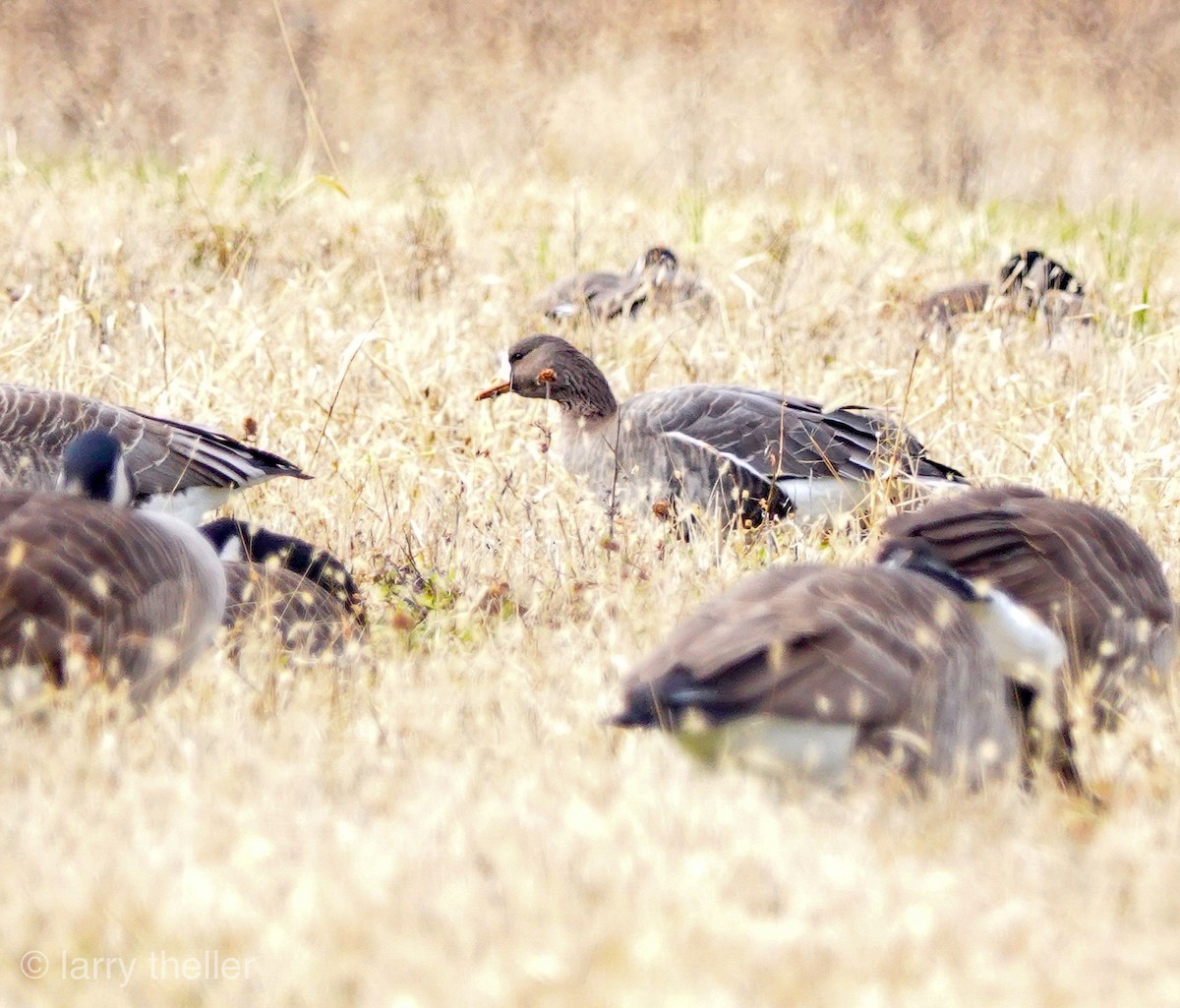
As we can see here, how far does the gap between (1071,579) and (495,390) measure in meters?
3.42

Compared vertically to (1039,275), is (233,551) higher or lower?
lower

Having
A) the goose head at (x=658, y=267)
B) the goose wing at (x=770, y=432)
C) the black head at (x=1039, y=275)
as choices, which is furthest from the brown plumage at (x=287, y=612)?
the black head at (x=1039, y=275)

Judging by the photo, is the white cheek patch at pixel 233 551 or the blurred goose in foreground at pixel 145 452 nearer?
the white cheek patch at pixel 233 551

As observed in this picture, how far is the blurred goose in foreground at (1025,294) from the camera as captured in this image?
9094mm

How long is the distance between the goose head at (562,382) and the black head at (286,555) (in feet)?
5.70

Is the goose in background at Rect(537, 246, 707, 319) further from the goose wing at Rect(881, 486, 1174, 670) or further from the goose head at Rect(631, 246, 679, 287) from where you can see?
the goose wing at Rect(881, 486, 1174, 670)

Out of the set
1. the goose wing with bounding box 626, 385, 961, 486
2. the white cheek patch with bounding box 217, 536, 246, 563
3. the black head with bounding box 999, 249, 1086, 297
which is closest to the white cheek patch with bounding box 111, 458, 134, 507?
Result: the white cheek patch with bounding box 217, 536, 246, 563

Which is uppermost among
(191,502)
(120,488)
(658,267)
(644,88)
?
(644,88)

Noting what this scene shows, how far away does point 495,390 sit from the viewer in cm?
694

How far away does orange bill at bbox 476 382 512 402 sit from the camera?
22.4 feet

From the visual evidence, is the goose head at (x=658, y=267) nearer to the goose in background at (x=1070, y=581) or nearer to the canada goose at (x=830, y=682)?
the goose in background at (x=1070, y=581)

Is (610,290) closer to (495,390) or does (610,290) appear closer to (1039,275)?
(1039,275)

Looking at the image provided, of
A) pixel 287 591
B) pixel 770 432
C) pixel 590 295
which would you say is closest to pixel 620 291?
pixel 590 295

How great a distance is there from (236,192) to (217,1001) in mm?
9981
